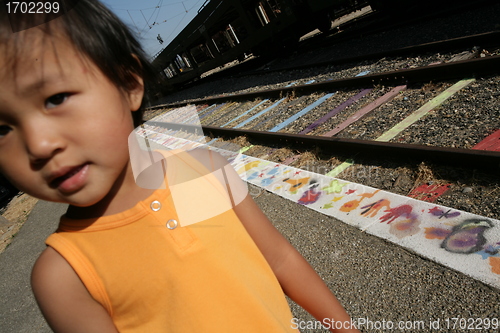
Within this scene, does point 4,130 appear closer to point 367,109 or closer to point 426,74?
point 367,109

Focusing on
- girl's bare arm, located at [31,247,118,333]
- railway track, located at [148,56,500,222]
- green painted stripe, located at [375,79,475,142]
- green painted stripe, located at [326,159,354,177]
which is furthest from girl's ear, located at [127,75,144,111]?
green painted stripe, located at [375,79,475,142]

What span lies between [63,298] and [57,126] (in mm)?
411

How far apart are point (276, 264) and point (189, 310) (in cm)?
37

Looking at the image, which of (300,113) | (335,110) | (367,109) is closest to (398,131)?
(367,109)

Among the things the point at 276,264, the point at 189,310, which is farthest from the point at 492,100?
the point at 189,310

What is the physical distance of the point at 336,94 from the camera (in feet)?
21.3

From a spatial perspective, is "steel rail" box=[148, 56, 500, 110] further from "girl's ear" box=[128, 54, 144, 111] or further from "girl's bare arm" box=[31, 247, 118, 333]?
"girl's bare arm" box=[31, 247, 118, 333]

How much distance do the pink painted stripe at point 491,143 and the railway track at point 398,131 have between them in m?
0.07

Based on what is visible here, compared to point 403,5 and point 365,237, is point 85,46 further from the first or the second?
point 403,5

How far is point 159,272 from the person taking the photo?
2.91 feet

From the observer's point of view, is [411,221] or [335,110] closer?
[411,221]

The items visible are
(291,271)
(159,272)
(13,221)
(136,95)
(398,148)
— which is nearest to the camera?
(159,272)

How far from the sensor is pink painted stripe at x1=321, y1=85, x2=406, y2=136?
199 inches

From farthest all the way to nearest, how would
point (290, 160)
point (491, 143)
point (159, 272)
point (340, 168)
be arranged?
1. point (290, 160)
2. point (340, 168)
3. point (491, 143)
4. point (159, 272)
